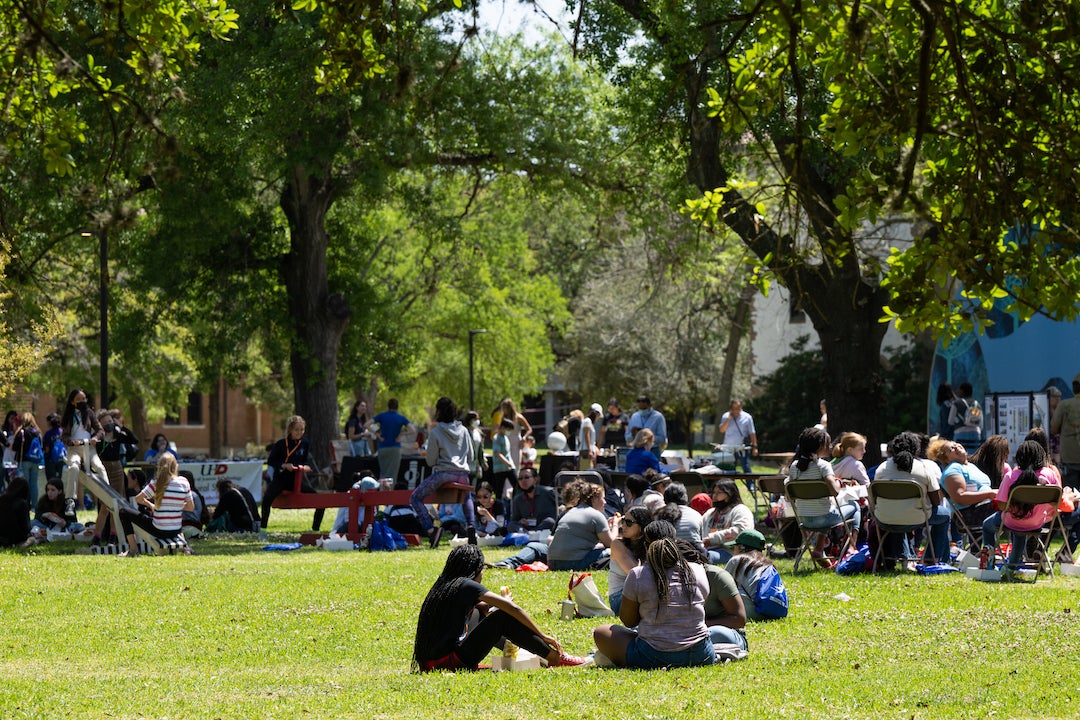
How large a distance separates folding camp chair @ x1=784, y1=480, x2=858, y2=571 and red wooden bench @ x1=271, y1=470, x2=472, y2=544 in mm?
5190

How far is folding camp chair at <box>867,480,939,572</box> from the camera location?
1398 cm

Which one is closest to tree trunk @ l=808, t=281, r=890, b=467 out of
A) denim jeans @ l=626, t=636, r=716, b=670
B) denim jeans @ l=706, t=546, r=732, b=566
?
denim jeans @ l=706, t=546, r=732, b=566

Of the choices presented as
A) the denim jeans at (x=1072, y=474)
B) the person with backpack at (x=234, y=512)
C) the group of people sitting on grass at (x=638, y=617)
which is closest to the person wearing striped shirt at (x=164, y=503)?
the person with backpack at (x=234, y=512)

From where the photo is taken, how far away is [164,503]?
1781 cm

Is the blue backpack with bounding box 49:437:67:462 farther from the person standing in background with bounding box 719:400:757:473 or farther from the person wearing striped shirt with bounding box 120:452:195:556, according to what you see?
the person standing in background with bounding box 719:400:757:473

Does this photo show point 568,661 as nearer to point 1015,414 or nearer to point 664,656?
point 664,656

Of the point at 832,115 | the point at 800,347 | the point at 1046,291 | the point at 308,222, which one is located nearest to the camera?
the point at 1046,291

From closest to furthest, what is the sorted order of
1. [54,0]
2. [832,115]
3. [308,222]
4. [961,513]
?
[832,115] < [54,0] < [961,513] < [308,222]

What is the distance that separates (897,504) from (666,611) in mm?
5738

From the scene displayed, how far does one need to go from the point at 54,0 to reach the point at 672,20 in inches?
341

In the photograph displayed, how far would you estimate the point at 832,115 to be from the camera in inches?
314

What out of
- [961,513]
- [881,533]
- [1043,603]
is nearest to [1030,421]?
[961,513]

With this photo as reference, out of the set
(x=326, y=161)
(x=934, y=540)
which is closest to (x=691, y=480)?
(x=934, y=540)

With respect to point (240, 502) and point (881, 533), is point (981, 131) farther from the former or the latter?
point (240, 502)
